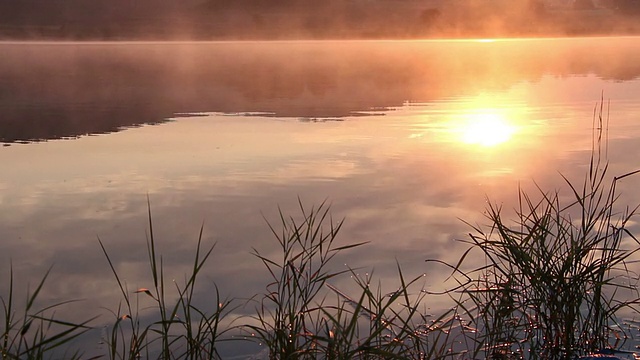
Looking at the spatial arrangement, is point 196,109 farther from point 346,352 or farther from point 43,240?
point 346,352

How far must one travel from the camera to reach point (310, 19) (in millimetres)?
48500

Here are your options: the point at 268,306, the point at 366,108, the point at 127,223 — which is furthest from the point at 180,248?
the point at 366,108

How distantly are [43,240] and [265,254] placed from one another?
120 centimetres

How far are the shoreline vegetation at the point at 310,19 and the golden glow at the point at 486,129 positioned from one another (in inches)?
1400

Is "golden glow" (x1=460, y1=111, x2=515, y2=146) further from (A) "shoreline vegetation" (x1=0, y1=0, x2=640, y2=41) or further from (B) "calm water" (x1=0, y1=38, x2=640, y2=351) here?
(A) "shoreline vegetation" (x1=0, y1=0, x2=640, y2=41)

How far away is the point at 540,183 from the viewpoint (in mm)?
5746

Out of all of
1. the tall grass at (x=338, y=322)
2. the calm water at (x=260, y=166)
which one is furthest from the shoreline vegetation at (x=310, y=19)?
the tall grass at (x=338, y=322)

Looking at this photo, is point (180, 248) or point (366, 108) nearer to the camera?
point (180, 248)

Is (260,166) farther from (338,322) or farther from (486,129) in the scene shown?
(338,322)

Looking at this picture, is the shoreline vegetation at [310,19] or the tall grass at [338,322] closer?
the tall grass at [338,322]

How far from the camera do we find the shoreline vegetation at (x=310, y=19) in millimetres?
45219

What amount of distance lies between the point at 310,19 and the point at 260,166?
42.9m

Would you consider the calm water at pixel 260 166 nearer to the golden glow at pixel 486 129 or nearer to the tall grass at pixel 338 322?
the golden glow at pixel 486 129

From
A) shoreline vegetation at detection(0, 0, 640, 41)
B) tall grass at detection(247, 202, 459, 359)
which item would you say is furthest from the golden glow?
shoreline vegetation at detection(0, 0, 640, 41)
